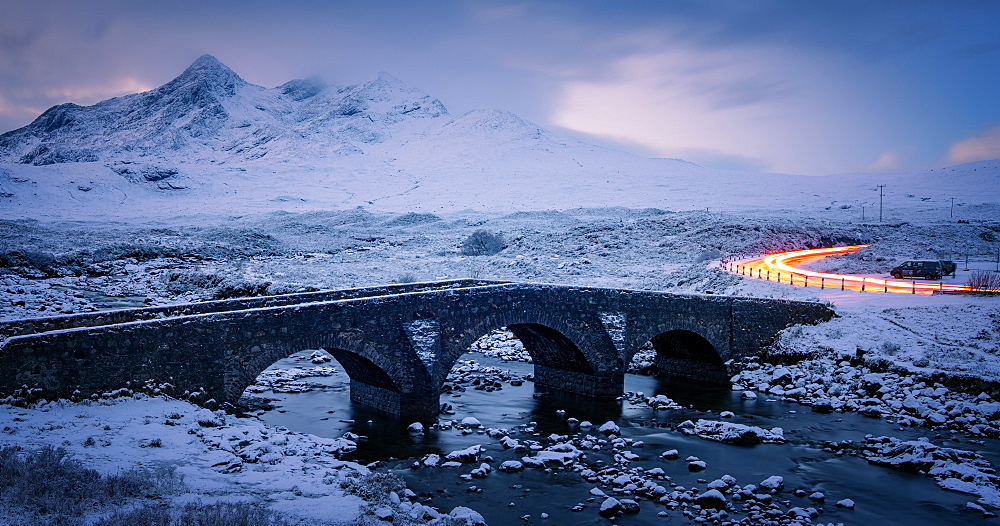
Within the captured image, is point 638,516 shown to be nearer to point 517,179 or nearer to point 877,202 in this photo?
point 877,202

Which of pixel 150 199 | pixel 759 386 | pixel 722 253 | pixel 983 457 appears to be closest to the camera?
pixel 983 457

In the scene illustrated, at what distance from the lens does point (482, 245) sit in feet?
209

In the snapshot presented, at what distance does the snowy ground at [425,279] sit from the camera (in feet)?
45.9

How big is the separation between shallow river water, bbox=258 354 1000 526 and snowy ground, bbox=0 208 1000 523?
55.5 inches

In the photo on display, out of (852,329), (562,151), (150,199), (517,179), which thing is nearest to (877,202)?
(517,179)

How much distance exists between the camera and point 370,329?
20547 mm

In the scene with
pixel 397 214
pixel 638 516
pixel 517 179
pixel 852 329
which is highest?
pixel 517 179

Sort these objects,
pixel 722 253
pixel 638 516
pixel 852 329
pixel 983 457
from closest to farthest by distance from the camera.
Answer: pixel 638 516
pixel 983 457
pixel 852 329
pixel 722 253

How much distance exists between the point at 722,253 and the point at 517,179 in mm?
79935

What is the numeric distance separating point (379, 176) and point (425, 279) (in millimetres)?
98462

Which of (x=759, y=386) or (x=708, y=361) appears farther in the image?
(x=708, y=361)

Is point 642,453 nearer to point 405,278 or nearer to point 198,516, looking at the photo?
point 198,516

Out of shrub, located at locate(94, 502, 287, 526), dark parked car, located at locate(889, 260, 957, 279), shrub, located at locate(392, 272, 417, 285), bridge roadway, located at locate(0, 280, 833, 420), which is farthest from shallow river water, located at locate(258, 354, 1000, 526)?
dark parked car, located at locate(889, 260, 957, 279)

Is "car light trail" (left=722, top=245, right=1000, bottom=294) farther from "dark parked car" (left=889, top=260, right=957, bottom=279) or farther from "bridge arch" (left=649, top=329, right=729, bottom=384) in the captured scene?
"bridge arch" (left=649, top=329, right=729, bottom=384)
